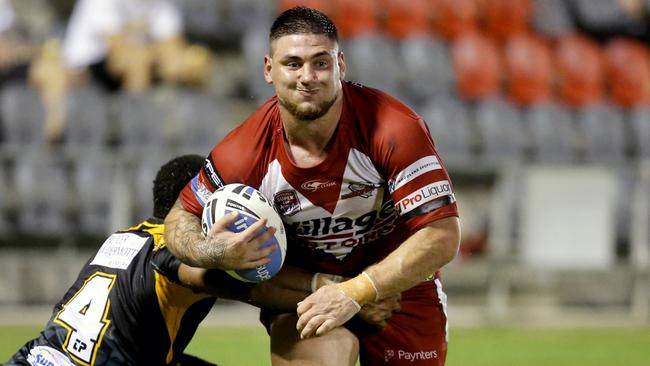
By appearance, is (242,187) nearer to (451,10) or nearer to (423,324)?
(423,324)

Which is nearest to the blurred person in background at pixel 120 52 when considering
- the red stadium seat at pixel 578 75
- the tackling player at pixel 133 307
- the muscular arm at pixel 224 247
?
the red stadium seat at pixel 578 75

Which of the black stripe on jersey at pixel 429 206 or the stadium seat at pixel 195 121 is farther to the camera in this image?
the stadium seat at pixel 195 121

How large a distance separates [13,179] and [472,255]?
4702mm

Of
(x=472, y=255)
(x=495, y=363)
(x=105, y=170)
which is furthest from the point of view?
(x=472, y=255)

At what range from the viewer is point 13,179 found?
10305 mm

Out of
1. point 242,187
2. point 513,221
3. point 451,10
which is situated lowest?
point 513,221

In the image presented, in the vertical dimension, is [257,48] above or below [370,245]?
above

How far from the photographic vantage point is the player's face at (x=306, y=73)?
448cm

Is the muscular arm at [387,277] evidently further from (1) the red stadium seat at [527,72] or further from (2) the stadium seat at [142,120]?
(1) the red stadium seat at [527,72]

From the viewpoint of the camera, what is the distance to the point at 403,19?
13320 millimetres

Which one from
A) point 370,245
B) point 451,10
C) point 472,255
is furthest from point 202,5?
point 370,245

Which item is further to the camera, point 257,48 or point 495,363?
point 257,48

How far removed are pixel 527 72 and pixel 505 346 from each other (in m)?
4.85

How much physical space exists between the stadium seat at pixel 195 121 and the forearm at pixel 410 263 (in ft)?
21.6
